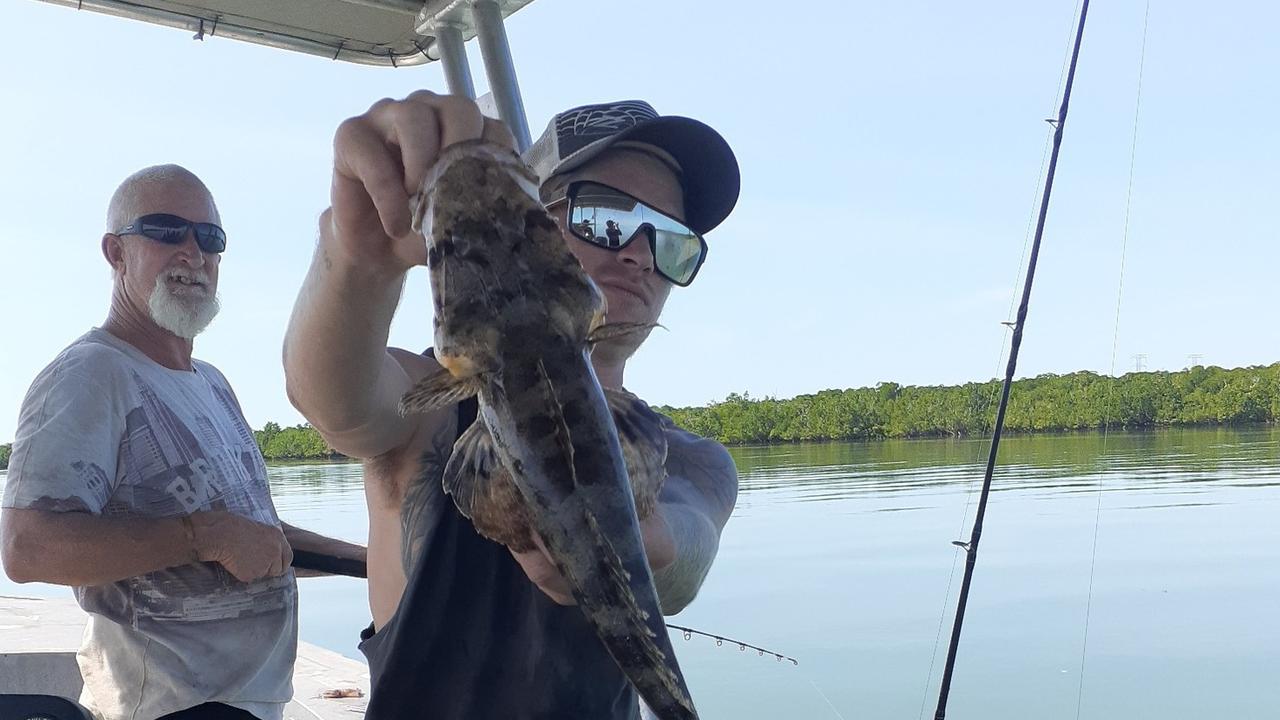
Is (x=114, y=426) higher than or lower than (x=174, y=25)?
lower

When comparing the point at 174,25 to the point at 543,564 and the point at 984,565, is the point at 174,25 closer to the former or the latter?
the point at 543,564

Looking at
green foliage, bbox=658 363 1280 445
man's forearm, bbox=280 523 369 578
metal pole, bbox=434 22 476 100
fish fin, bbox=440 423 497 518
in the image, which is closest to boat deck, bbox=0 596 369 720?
man's forearm, bbox=280 523 369 578

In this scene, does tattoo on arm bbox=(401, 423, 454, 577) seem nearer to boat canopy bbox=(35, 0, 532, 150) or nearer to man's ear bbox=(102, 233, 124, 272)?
man's ear bbox=(102, 233, 124, 272)

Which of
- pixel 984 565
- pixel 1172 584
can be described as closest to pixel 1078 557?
pixel 984 565

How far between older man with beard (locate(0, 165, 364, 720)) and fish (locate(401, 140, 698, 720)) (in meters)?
1.80

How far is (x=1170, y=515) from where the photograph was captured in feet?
71.0

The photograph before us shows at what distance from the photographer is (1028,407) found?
32.2 meters

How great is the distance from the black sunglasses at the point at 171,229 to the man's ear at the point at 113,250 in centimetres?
3

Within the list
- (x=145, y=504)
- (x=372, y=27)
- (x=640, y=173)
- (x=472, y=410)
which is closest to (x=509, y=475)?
(x=472, y=410)

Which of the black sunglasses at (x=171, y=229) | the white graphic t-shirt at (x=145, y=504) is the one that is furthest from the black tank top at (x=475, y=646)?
the black sunglasses at (x=171, y=229)

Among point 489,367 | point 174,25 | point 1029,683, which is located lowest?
point 1029,683

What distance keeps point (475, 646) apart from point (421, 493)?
0.29 metres

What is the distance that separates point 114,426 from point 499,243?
2049mm

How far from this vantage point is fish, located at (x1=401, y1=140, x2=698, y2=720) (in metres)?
1.21
